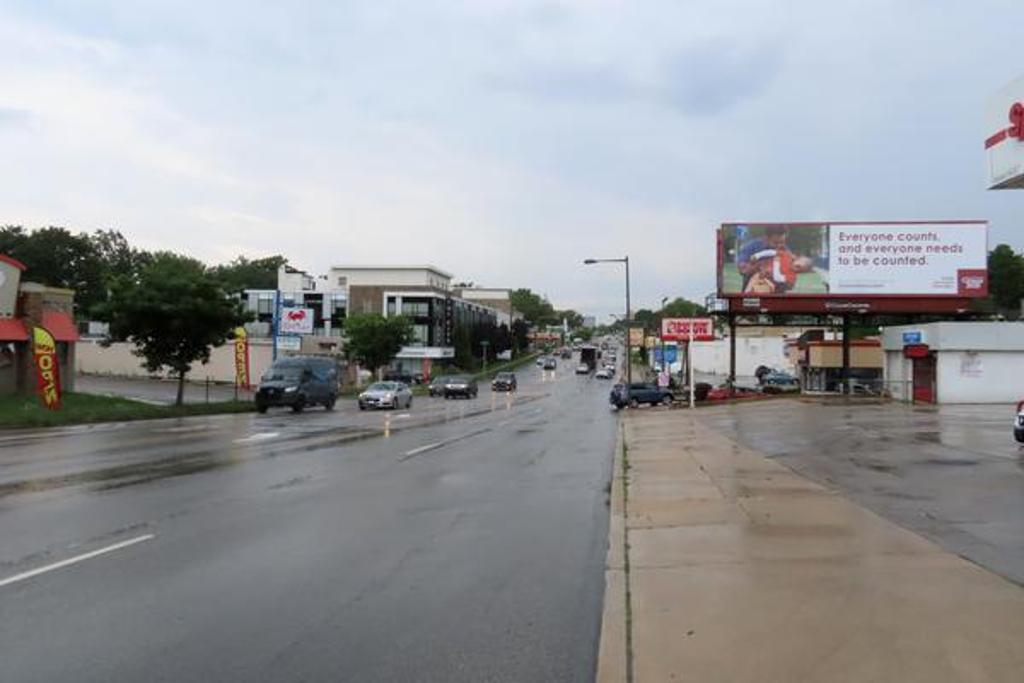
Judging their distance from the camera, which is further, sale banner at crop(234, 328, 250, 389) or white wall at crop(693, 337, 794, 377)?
white wall at crop(693, 337, 794, 377)

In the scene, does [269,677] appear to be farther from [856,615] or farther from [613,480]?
[613,480]

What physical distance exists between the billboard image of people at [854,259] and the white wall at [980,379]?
24.9ft

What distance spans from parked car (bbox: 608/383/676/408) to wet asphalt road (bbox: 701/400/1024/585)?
48.0 ft

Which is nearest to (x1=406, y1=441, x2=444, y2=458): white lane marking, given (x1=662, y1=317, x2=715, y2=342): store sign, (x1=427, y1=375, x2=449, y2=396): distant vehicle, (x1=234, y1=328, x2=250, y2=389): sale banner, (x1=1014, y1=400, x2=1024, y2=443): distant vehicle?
(x1=1014, y1=400, x2=1024, y2=443): distant vehicle

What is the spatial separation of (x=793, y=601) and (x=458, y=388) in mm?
57846

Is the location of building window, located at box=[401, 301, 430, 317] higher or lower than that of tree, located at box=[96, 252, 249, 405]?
higher

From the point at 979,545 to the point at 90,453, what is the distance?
55.6ft

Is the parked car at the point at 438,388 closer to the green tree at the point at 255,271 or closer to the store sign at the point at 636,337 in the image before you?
the store sign at the point at 636,337

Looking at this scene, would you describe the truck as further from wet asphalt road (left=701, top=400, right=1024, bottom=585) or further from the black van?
wet asphalt road (left=701, top=400, right=1024, bottom=585)

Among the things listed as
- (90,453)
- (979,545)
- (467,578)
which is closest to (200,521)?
(467,578)

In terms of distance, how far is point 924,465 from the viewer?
17.1m

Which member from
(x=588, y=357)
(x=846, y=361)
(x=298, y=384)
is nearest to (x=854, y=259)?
(x=846, y=361)

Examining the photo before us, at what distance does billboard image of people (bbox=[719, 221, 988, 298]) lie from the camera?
53.1m

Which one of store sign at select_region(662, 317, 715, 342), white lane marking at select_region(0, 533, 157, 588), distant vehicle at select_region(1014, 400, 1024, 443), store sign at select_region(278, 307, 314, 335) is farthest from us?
store sign at select_region(278, 307, 314, 335)
